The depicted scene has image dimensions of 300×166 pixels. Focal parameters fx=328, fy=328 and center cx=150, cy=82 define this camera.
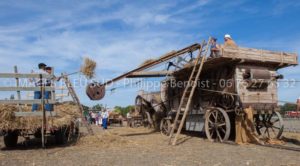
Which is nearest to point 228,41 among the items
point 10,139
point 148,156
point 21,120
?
point 148,156

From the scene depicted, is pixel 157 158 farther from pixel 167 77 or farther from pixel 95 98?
pixel 167 77

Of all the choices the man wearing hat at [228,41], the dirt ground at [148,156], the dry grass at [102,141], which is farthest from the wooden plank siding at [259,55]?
the dry grass at [102,141]

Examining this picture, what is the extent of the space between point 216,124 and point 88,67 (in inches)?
214

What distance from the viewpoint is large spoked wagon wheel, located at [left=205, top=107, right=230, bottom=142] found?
38.9 feet

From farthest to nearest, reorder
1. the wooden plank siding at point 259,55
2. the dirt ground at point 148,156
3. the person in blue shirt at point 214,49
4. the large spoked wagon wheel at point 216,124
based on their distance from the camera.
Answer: the large spoked wagon wheel at point 216,124, the person in blue shirt at point 214,49, the wooden plank siding at point 259,55, the dirt ground at point 148,156

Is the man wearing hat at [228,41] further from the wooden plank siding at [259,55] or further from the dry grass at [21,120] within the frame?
the dry grass at [21,120]

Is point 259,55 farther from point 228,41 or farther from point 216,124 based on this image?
point 216,124

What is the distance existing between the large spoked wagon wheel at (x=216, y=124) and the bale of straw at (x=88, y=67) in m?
4.93

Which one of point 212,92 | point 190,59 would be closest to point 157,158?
point 212,92

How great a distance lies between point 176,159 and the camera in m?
8.02

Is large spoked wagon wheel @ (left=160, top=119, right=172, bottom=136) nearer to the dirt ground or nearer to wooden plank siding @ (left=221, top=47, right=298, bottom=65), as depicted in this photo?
the dirt ground

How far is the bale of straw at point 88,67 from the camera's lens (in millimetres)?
13062

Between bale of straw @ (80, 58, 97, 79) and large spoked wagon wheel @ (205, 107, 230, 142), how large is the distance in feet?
16.2

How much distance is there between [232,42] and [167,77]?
4.82m
